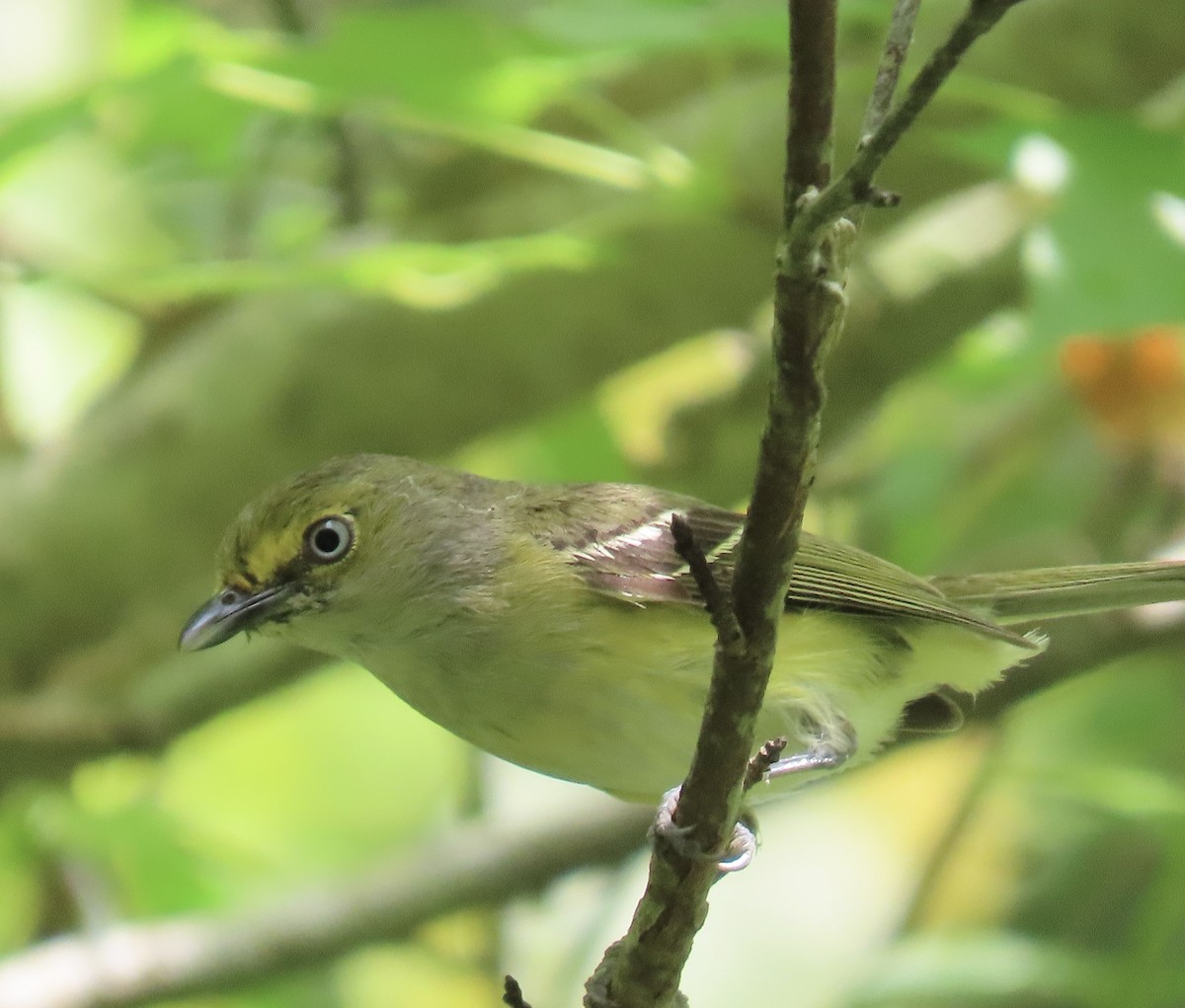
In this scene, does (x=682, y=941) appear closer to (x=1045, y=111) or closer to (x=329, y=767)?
(x=1045, y=111)

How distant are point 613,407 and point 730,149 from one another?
1828 millimetres

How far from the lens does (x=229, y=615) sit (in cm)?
369

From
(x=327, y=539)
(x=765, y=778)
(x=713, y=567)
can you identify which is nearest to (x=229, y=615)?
(x=327, y=539)

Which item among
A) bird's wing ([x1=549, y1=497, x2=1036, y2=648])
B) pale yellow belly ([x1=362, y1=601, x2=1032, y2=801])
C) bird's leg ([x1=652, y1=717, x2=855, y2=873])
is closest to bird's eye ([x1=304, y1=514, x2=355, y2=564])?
pale yellow belly ([x1=362, y1=601, x2=1032, y2=801])

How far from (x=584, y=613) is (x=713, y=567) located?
313 mm

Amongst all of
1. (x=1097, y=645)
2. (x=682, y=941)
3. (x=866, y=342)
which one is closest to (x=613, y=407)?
(x=866, y=342)

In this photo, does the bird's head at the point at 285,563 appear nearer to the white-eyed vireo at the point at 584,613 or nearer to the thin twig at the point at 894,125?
the white-eyed vireo at the point at 584,613

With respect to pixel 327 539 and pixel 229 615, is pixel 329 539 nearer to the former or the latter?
pixel 327 539

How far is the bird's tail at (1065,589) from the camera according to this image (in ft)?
12.3

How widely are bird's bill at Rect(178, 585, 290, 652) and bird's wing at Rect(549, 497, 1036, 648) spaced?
0.69 metres

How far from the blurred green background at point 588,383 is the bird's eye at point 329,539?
60 cm

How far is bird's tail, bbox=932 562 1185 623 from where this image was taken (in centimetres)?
374

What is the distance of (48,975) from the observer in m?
5.06

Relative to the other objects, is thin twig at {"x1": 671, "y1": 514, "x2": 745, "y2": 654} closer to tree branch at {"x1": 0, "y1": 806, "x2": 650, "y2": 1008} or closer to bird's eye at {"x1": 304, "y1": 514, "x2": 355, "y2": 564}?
bird's eye at {"x1": 304, "y1": 514, "x2": 355, "y2": 564}
